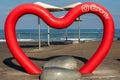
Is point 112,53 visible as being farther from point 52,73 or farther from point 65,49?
point 52,73

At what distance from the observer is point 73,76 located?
1209 cm

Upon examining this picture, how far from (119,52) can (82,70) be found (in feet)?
22.9

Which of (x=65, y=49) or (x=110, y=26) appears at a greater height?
(x=110, y=26)

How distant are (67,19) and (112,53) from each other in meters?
7.50

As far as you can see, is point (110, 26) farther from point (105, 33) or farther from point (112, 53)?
point (112, 53)

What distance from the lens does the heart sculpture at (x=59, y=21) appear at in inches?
529

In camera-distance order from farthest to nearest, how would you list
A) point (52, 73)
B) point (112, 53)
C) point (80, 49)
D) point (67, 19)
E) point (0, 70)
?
point (80, 49)
point (112, 53)
point (0, 70)
point (67, 19)
point (52, 73)

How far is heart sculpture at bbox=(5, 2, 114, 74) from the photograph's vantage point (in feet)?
44.1

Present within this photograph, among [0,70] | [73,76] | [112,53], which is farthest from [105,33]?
[112,53]

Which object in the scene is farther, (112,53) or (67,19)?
(112,53)

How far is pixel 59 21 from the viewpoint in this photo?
13359 mm

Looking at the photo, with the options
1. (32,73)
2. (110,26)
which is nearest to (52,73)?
(32,73)

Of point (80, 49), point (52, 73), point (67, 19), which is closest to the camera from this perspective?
point (52, 73)

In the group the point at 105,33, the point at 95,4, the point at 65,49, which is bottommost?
the point at 65,49
